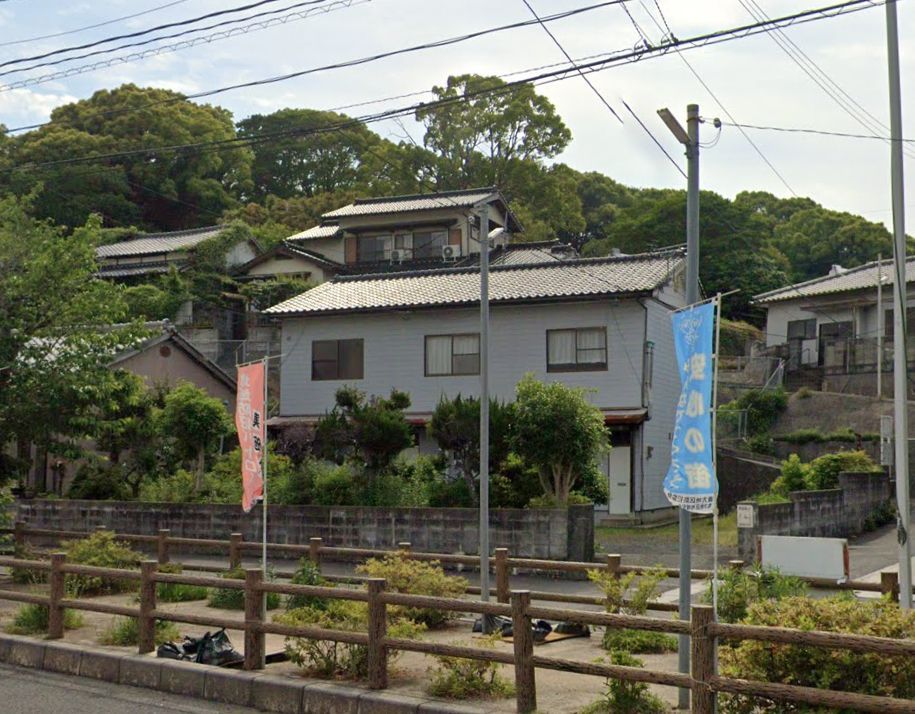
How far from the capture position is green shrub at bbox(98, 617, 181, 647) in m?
10.8

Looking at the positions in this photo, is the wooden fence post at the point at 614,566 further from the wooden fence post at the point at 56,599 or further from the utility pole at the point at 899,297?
the wooden fence post at the point at 56,599

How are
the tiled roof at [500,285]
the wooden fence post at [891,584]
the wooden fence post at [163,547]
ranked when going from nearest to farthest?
the wooden fence post at [891,584], the wooden fence post at [163,547], the tiled roof at [500,285]

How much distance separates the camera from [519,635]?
7918 mm

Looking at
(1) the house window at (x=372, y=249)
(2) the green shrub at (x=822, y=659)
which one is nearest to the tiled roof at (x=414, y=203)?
(1) the house window at (x=372, y=249)

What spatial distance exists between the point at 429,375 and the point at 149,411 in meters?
7.93

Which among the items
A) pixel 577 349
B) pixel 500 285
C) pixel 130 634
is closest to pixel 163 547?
pixel 130 634

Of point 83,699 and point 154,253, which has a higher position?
point 154,253

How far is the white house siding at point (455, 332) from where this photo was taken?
2662 centimetres

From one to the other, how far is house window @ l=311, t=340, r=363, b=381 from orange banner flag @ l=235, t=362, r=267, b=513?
1748cm

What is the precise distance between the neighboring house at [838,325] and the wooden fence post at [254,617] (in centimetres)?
2872

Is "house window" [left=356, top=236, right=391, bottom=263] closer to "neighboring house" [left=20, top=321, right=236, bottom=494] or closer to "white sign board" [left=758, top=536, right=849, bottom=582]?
"neighboring house" [left=20, top=321, right=236, bottom=494]

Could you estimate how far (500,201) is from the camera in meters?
39.9

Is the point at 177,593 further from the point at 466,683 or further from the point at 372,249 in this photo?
the point at 372,249

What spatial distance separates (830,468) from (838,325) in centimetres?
→ 1503
